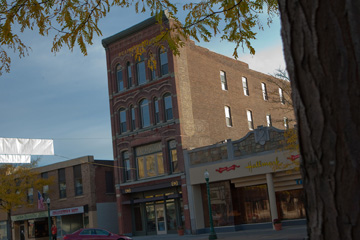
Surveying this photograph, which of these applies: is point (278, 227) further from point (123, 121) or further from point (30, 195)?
point (30, 195)

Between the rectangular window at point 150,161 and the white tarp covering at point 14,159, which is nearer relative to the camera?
the rectangular window at point 150,161

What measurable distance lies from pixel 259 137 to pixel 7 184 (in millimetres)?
24518

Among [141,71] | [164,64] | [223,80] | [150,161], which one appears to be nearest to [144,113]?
[141,71]

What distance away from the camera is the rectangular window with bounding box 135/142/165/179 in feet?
115

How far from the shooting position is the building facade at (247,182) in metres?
28.5

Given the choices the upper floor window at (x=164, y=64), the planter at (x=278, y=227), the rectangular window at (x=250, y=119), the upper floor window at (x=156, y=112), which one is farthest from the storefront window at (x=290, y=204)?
the upper floor window at (x=164, y=64)

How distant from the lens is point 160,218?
1405 inches

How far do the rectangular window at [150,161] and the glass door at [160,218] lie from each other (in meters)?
2.64

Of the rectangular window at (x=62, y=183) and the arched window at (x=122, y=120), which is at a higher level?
the arched window at (x=122, y=120)

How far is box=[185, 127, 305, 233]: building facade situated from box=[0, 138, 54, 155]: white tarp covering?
10199 millimetres

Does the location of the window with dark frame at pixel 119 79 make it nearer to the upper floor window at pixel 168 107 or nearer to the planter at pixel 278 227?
the upper floor window at pixel 168 107

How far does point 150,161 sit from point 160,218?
4578 millimetres

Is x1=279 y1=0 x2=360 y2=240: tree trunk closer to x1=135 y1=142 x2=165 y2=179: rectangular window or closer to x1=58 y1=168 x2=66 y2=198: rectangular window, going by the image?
x1=135 y1=142 x2=165 y2=179: rectangular window

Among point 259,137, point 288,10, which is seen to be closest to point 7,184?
point 259,137
